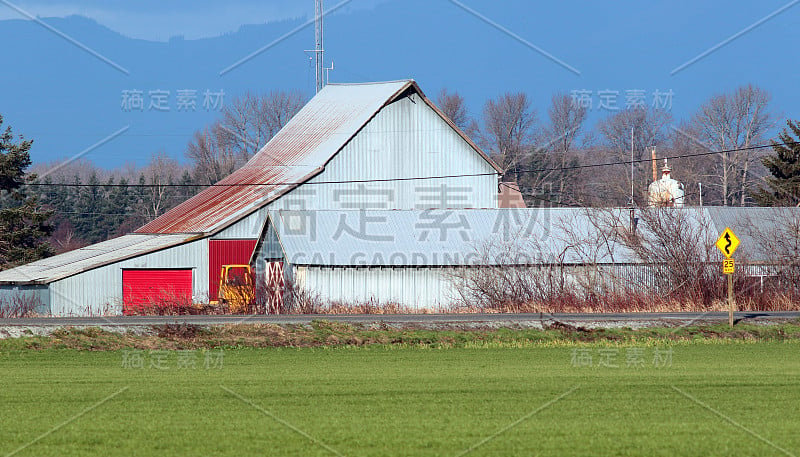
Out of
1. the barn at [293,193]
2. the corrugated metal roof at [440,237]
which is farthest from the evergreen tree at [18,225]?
the corrugated metal roof at [440,237]

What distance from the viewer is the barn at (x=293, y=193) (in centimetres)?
4400

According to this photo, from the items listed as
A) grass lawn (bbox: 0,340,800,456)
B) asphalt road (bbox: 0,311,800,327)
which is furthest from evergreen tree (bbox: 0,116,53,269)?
grass lawn (bbox: 0,340,800,456)

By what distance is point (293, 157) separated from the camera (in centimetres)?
5003

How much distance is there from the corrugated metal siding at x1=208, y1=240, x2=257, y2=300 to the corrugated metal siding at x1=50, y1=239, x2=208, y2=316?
0.22 m

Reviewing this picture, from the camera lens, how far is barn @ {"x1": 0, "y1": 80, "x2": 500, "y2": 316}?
44.0 m

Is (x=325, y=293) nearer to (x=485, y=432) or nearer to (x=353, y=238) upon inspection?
(x=353, y=238)

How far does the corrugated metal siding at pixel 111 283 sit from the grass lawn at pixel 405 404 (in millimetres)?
20802

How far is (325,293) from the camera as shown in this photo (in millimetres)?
39656

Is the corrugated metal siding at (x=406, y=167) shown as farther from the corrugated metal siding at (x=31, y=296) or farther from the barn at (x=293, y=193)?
the corrugated metal siding at (x=31, y=296)

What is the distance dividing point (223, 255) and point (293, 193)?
4072 mm

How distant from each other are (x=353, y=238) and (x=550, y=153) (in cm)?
6334

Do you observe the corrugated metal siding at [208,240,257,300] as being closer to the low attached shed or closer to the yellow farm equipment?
the low attached shed

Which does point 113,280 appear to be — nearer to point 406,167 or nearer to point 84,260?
point 84,260

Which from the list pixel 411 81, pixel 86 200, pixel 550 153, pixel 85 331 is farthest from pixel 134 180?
pixel 85 331
